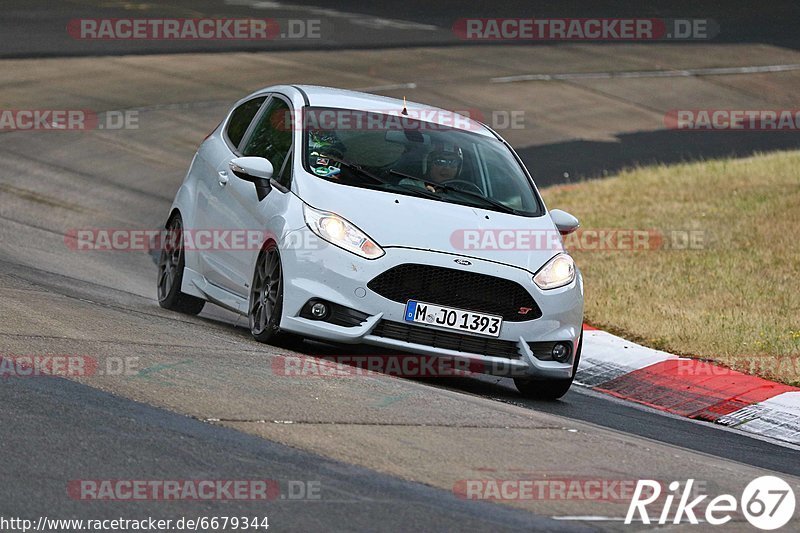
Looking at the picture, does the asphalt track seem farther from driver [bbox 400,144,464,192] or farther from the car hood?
driver [bbox 400,144,464,192]

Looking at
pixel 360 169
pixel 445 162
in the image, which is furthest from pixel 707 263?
pixel 360 169

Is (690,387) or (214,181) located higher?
(214,181)

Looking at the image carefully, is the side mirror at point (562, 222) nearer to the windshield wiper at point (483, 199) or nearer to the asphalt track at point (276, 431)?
the windshield wiper at point (483, 199)

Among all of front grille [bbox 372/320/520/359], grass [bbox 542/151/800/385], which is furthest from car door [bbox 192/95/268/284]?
grass [bbox 542/151/800/385]

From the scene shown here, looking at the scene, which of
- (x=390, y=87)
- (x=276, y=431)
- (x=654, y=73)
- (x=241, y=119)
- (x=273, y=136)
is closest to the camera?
(x=276, y=431)

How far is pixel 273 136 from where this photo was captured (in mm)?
10203

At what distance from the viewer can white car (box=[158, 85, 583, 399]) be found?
8758 millimetres

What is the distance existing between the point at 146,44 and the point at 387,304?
19219 millimetres

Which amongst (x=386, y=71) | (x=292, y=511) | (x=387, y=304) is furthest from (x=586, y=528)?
(x=386, y=71)

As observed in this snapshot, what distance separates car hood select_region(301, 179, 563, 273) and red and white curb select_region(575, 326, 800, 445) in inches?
59.9

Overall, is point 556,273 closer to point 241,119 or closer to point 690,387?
point 690,387

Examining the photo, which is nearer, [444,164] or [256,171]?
[256,171]

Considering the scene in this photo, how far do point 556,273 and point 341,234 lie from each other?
4.56 ft

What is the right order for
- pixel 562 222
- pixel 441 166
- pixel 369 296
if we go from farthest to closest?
1. pixel 562 222
2. pixel 441 166
3. pixel 369 296
